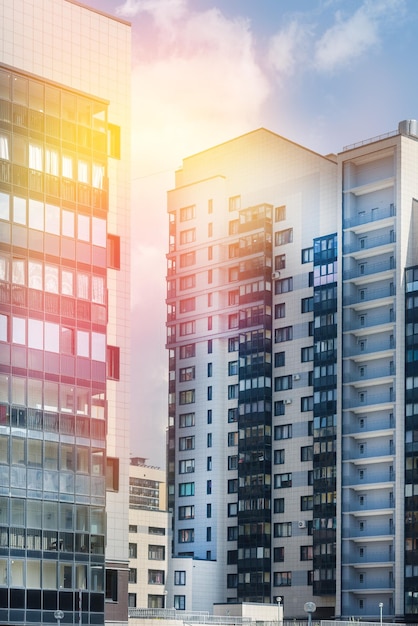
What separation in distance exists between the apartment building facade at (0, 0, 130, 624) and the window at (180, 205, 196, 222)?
70.9 metres

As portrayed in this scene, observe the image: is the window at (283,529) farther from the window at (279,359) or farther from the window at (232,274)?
the window at (232,274)

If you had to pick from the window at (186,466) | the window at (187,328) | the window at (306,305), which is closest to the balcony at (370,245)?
the window at (306,305)

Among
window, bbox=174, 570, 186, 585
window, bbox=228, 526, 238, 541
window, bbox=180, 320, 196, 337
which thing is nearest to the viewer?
window, bbox=174, 570, 186, 585

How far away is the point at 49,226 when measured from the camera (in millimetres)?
74250

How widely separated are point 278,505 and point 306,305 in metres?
20.9

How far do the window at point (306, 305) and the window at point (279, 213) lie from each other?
1004 cm

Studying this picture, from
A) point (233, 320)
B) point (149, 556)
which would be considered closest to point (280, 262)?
point (233, 320)

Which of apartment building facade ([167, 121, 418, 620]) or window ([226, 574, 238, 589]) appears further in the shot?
window ([226, 574, 238, 589])

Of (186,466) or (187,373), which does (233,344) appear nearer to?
(187,373)

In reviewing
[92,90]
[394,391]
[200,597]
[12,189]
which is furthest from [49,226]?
[200,597]

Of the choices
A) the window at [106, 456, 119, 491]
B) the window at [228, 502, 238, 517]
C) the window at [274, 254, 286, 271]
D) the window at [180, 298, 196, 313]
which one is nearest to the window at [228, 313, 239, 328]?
the window at [180, 298, 196, 313]

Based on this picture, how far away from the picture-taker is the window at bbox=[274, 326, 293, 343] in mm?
140625

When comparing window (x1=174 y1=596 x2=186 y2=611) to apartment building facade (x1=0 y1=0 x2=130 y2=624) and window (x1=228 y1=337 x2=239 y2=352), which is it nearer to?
window (x1=228 y1=337 x2=239 y2=352)

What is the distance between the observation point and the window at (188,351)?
14862 centimetres
